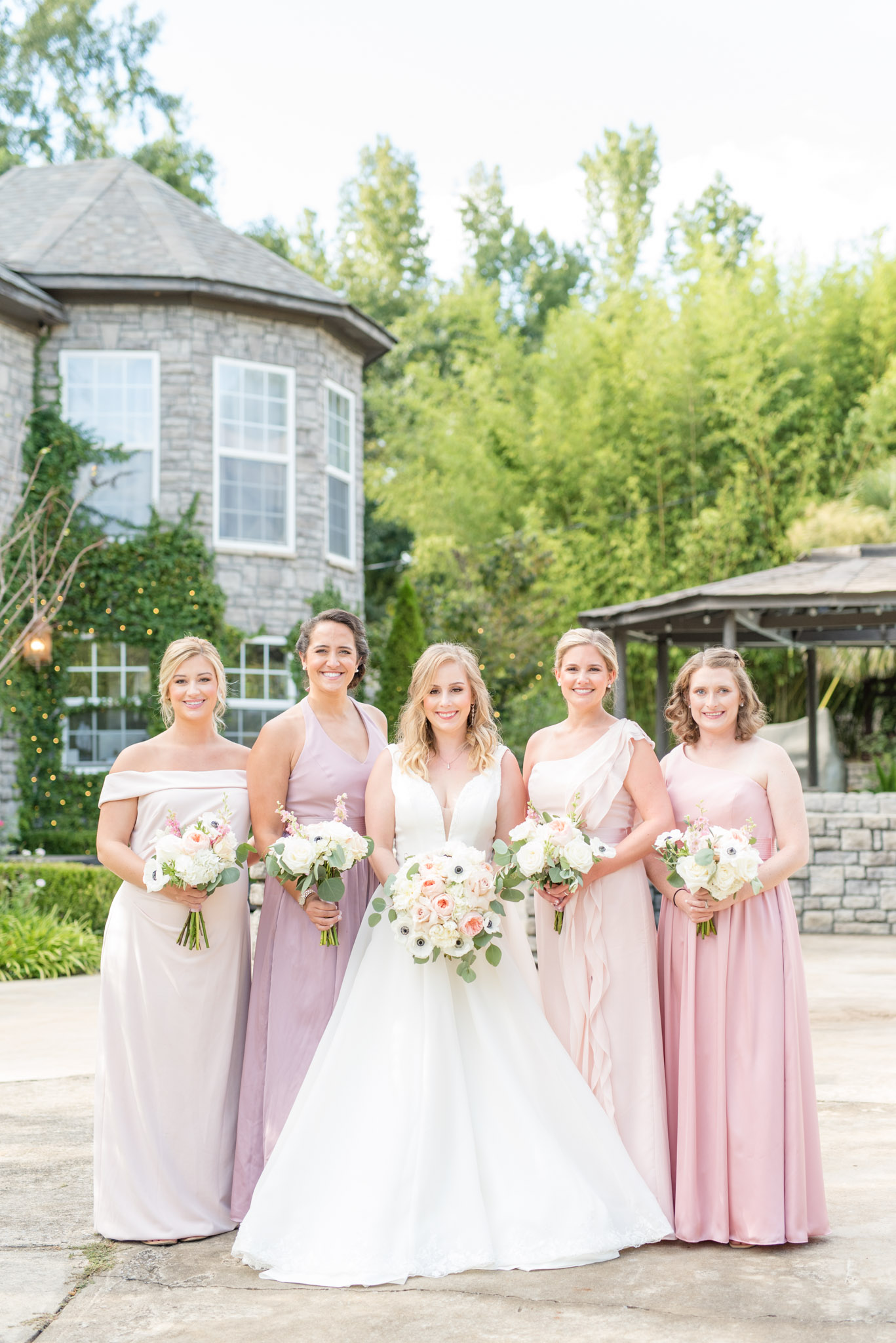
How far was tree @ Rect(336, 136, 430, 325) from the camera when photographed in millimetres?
35281

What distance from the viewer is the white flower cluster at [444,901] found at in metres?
4.01

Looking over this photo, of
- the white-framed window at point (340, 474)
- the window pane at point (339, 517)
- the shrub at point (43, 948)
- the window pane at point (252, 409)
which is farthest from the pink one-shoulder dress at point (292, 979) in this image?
the window pane at point (339, 517)

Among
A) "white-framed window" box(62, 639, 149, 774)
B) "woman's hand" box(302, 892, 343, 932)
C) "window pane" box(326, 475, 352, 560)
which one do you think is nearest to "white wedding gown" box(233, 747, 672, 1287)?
"woman's hand" box(302, 892, 343, 932)

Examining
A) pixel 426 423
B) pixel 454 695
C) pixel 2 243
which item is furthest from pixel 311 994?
pixel 426 423

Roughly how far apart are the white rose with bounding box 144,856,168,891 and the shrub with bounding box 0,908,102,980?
6041 millimetres

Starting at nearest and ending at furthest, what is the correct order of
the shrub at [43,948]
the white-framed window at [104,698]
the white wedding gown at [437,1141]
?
1. the white wedding gown at [437,1141]
2. the shrub at [43,948]
3. the white-framed window at [104,698]

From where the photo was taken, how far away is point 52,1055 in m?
7.18

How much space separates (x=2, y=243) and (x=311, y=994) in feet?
44.5

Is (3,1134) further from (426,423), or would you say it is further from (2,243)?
(426,423)

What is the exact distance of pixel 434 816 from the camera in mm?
4324

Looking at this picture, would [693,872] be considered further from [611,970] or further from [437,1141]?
[437,1141]

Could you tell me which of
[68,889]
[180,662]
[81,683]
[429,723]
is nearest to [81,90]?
[81,683]

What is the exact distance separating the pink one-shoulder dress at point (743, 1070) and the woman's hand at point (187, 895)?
1.54 meters

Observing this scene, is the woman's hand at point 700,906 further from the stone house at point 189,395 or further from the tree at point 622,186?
the tree at point 622,186
